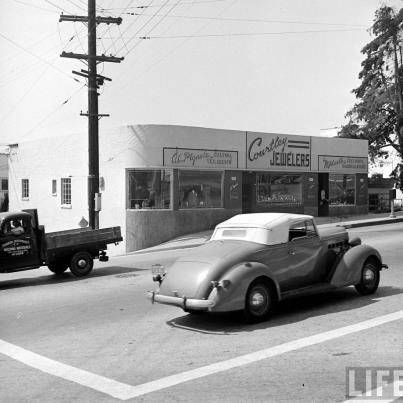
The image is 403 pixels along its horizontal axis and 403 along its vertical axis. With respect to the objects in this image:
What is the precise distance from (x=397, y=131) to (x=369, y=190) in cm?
502

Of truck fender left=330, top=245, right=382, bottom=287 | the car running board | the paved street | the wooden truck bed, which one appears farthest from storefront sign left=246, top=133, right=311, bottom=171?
the car running board

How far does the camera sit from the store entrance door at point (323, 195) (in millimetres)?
29500

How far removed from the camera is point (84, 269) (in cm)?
1473

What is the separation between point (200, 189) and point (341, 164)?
30.1 ft

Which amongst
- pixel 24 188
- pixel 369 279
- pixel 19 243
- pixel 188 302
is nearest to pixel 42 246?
pixel 19 243

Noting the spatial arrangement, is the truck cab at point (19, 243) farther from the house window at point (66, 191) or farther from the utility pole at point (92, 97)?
the house window at point (66, 191)

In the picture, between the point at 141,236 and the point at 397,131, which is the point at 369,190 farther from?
the point at 141,236

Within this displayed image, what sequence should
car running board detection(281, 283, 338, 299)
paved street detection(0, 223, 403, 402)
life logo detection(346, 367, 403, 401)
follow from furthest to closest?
car running board detection(281, 283, 338, 299), paved street detection(0, 223, 403, 402), life logo detection(346, 367, 403, 401)

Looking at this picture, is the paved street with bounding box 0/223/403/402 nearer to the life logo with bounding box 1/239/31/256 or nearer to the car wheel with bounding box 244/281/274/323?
the car wheel with bounding box 244/281/274/323

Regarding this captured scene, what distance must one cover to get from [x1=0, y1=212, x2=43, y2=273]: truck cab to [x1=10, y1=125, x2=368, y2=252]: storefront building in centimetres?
997

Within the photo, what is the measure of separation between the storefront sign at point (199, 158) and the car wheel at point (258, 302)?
Result: 1641 centimetres

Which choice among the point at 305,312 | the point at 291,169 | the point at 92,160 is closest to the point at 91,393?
the point at 305,312

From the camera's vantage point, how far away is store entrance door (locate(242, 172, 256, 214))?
88.7 feet

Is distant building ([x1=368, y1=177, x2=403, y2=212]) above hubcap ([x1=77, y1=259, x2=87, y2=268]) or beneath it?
above
